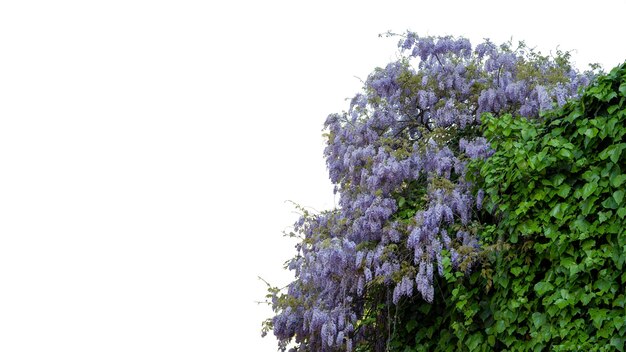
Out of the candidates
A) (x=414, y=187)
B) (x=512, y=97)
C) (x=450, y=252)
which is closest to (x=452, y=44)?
(x=512, y=97)

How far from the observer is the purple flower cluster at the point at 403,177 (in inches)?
283

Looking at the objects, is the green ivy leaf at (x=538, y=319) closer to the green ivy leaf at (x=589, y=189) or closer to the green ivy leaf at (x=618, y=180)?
the green ivy leaf at (x=589, y=189)

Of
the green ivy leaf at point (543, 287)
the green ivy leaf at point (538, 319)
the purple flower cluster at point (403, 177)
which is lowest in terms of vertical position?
the green ivy leaf at point (538, 319)

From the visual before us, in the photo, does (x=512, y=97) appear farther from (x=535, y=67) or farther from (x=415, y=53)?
(x=415, y=53)

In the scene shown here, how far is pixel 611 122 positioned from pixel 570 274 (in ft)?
3.67

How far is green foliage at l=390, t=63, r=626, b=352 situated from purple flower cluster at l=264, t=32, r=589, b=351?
1.06 ft

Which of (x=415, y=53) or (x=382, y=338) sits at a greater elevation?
(x=415, y=53)

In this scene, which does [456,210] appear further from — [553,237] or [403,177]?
[553,237]

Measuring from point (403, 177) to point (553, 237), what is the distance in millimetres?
1946

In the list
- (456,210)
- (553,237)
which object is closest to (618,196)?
(553,237)

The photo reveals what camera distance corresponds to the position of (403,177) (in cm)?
774

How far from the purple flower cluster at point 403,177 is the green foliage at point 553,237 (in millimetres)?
324

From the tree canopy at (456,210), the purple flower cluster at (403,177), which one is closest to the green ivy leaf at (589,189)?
the tree canopy at (456,210)

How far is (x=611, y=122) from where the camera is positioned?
5910mm
